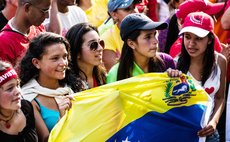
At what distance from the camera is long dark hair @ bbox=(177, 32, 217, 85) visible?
6.11 metres

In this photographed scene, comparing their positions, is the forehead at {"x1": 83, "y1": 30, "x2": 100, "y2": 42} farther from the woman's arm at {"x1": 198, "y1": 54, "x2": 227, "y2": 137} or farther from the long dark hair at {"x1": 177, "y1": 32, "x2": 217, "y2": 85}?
the woman's arm at {"x1": 198, "y1": 54, "x2": 227, "y2": 137}

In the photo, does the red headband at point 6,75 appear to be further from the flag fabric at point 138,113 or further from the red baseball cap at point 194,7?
the red baseball cap at point 194,7

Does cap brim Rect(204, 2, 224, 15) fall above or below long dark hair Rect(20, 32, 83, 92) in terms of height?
below

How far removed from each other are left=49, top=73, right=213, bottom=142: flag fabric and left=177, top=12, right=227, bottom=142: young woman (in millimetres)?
878

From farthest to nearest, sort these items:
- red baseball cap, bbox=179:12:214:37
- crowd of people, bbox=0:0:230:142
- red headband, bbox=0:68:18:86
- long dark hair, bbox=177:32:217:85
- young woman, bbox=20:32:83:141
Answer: red baseball cap, bbox=179:12:214:37 < long dark hair, bbox=177:32:217:85 < young woman, bbox=20:32:83:141 < crowd of people, bbox=0:0:230:142 < red headband, bbox=0:68:18:86

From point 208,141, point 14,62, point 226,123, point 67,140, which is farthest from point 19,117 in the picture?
point 226,123

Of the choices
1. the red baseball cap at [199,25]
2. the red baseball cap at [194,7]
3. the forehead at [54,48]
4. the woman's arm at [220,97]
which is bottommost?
the woman's arm at [220,97]

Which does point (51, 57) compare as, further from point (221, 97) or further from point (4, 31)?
point (221, 97)

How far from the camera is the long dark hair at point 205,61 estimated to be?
20.0ft

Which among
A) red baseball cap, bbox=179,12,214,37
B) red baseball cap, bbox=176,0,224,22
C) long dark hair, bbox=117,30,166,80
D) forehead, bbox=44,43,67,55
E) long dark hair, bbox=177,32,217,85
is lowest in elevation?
long dark hair, bbox=177,32,217,85

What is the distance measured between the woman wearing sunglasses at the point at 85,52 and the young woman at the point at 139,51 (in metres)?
0.19

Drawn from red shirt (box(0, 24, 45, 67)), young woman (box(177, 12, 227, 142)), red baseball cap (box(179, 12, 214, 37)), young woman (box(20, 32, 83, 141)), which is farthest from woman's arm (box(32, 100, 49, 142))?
red baseball cap (box(179, 12, 214, 37))

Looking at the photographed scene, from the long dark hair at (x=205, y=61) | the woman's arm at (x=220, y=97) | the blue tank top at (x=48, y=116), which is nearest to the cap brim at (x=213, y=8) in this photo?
the long dark hair at (x=205, y=61)

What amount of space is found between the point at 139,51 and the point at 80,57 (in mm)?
571
